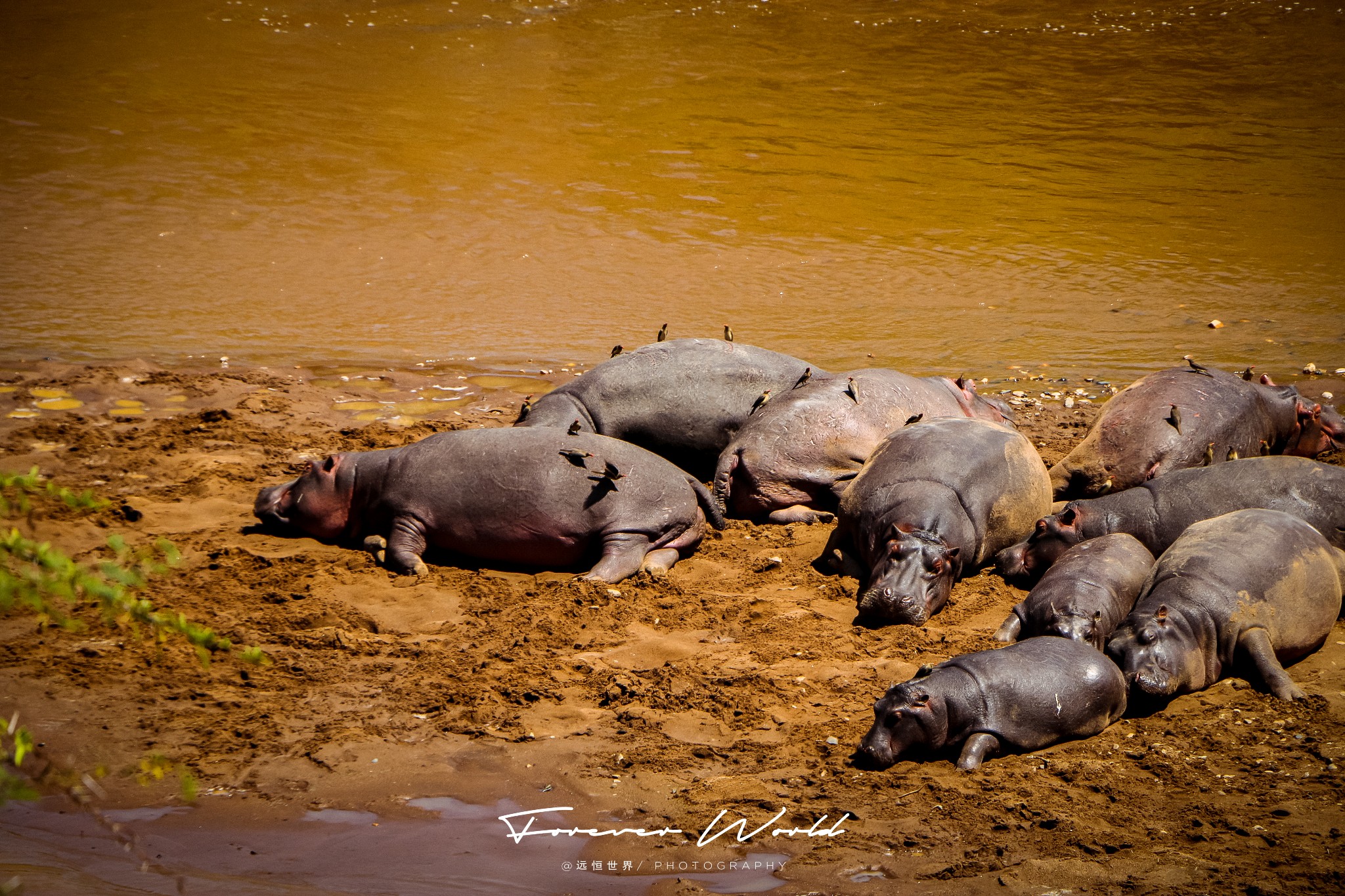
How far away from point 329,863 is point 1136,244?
12588 millimetres

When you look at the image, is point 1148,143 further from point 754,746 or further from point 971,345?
point 754,746

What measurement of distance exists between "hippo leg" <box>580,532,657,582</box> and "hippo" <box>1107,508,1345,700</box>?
7.90ft

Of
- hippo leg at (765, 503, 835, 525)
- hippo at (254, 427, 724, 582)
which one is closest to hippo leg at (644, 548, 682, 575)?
hippo at (254, 427, 724, 582)

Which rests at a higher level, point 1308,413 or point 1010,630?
point 1308,413

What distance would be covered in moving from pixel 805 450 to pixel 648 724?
109 inches

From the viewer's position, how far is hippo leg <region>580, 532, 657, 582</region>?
5906mm

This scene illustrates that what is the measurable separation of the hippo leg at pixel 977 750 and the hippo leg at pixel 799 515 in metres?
→ 2.66

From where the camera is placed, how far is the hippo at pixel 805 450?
6.85m

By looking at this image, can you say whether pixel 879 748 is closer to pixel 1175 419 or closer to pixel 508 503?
pixel 508 503

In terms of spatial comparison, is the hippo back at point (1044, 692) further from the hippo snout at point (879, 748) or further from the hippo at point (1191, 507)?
the hippo at point (1191, 507)

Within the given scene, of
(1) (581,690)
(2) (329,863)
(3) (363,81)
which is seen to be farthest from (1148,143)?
(2) (329,863)

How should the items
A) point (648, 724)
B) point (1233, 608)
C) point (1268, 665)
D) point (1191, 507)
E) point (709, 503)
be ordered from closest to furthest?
1. point (648, 724)
2. point (1268, 665)
3. point (1233, 608)
4. point (1191, 507)
5. point (709, 503)

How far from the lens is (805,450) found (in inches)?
270

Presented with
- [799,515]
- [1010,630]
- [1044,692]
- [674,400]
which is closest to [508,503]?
[674,400]
